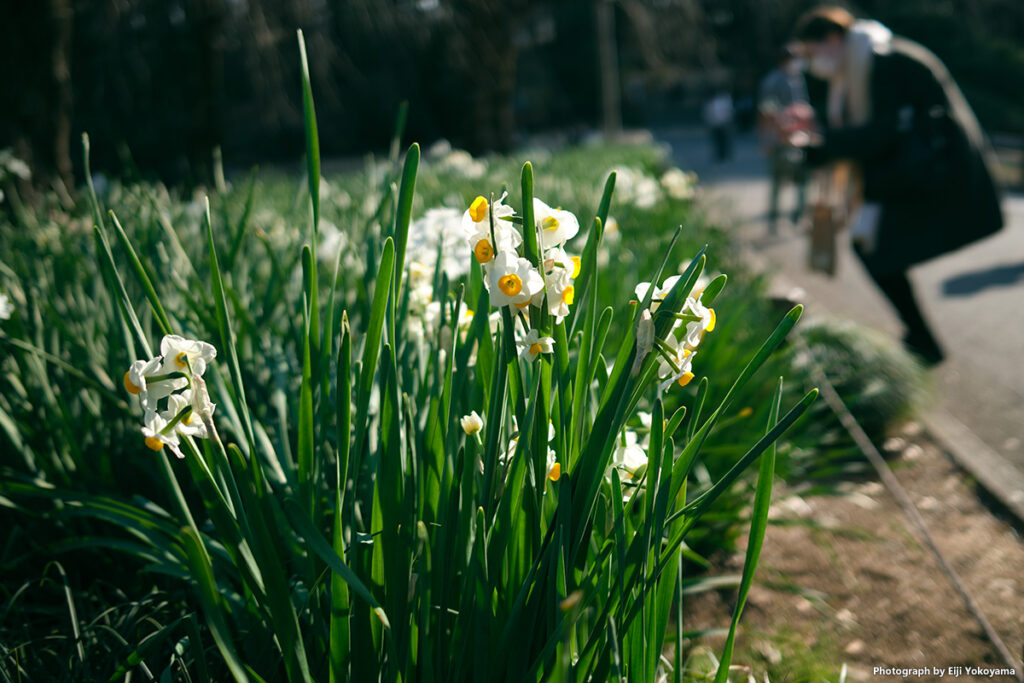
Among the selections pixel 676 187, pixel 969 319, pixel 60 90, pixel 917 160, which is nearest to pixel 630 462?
pixel 917 160

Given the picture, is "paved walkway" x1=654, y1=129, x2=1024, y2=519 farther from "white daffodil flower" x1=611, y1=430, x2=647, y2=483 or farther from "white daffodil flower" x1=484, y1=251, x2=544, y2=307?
"white daffodil flower" x1=484, y1=251, x2=544, y2=307

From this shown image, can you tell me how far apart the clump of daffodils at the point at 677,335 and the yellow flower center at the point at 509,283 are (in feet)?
0.54

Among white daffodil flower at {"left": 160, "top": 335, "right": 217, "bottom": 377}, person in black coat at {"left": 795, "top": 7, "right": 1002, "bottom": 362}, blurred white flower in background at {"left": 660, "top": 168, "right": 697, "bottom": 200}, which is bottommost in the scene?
blurred white flower in background at {"left": 660, "top": 168, "right": 697, "bottom": 200}

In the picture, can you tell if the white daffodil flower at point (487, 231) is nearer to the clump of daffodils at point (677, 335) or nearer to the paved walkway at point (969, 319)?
the clump of daffodils at point (677, 335)

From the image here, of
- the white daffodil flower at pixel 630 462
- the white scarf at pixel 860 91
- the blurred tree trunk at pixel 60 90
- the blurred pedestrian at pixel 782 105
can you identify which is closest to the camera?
the white daffodil flower at pixel 630 462

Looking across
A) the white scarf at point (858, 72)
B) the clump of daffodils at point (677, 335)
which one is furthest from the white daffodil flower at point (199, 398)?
the white scarf at point (858, 72)

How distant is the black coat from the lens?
12.3 ft

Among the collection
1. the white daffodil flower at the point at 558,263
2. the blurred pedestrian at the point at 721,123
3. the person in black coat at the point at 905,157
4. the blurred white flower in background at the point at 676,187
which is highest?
the white daffodil flower at the point at 558,263

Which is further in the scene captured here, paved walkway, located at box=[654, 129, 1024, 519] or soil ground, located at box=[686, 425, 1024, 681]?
paved walkway, located at box=[654, 129, 1024, 519]

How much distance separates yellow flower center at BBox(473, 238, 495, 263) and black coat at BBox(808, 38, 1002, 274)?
3312 millimetres

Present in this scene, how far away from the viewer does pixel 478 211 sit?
998 mm

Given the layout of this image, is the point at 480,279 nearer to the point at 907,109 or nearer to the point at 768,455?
the point at 768,455

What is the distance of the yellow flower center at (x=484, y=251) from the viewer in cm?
99

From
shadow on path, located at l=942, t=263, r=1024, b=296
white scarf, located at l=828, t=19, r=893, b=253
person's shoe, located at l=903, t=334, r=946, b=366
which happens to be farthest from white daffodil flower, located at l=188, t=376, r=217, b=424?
shadow on path, located at l=942, t=263, r=1024, b=296
